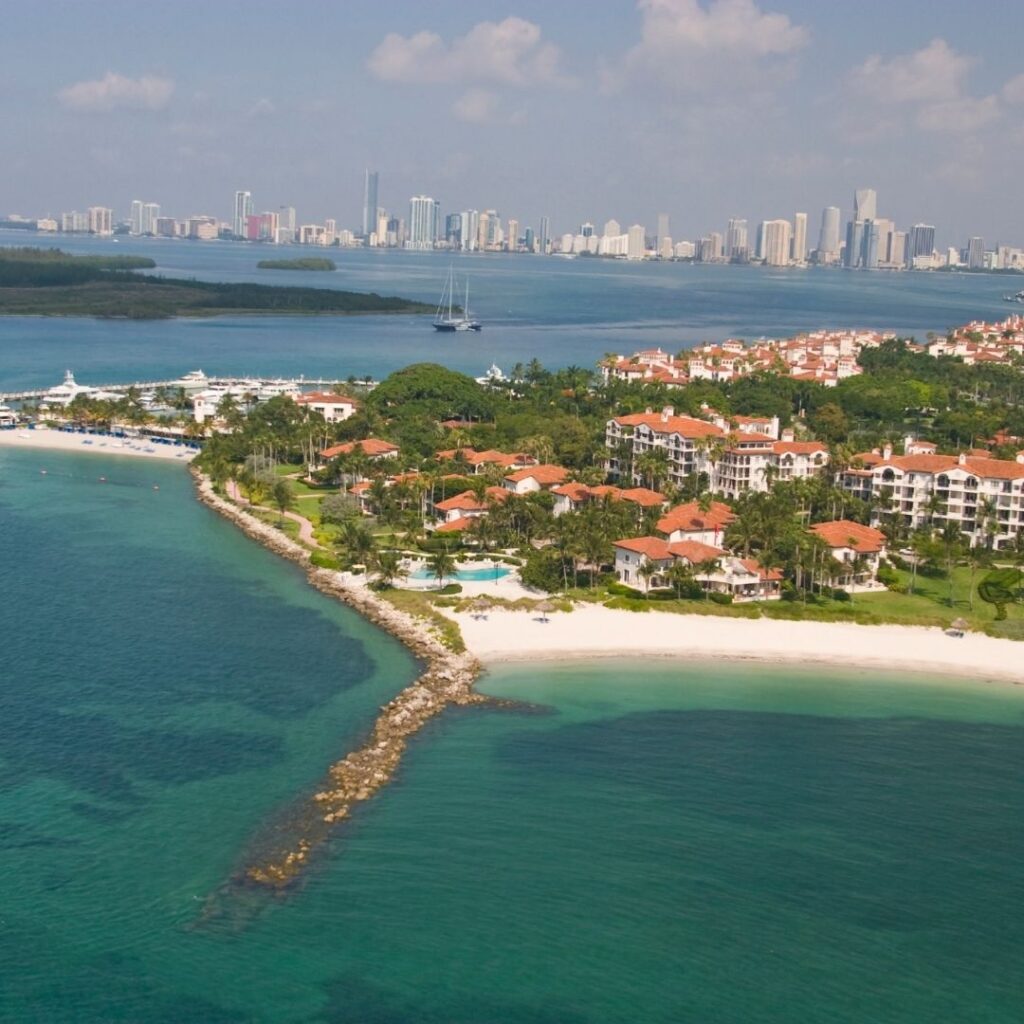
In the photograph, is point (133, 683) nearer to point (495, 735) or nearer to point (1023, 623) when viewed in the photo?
point (495, 735)

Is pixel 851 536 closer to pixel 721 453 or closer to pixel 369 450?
pixel 721 453

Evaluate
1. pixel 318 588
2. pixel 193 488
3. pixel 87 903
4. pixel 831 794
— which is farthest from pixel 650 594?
pixel 193 488

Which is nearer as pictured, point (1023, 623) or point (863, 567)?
point (1023, 623)

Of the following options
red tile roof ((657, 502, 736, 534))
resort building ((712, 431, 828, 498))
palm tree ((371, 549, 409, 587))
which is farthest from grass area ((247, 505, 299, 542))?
resort building ((712, 431, 828, 498))

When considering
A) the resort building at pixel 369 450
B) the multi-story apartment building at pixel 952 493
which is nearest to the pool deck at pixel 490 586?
the resort building at pixel 369 450

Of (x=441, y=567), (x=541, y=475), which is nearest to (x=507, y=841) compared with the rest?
(x=441, y=567)
